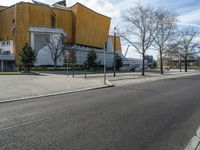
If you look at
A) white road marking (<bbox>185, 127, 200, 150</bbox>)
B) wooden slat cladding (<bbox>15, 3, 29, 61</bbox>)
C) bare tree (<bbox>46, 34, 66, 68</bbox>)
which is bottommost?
white road marking (<bbox>185, 127, 200, 150</bbox>)

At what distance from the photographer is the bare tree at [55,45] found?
6406 cm

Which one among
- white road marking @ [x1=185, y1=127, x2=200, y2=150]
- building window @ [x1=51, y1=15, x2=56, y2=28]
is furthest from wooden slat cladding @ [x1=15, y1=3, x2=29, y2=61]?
white road marking @ [x1=185, y1=127, x2=200, y2=150]

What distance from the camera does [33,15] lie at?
7650 centimetres

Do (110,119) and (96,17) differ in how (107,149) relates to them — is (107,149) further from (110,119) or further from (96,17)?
(96,17)

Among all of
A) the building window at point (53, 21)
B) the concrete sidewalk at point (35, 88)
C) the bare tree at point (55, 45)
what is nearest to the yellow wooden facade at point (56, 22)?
the building window at point (53, 21)

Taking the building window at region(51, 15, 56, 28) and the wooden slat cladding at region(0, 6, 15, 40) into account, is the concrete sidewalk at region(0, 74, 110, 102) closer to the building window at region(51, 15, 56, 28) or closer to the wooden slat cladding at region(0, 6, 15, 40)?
the wooden slat cladding at region(0, 6, 15, 40)

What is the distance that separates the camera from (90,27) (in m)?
92.7

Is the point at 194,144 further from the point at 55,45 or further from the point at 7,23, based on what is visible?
the point at 7,23

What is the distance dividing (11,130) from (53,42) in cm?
6131

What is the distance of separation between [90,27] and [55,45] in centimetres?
2879

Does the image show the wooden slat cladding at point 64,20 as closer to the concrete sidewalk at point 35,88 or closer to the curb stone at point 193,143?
the concrete sidewalk at point 35,88

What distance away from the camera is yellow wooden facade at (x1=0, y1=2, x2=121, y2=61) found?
74.5 meters

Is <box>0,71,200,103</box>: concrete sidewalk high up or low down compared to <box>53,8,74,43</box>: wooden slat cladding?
down

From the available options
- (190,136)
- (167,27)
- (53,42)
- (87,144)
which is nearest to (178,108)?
(190,136)
